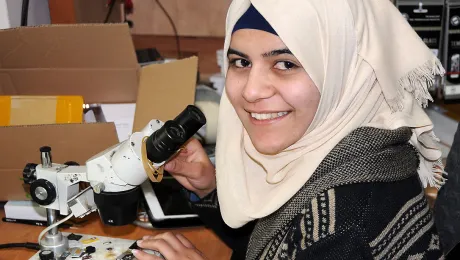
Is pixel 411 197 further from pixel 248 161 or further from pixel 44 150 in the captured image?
pixel 44 150

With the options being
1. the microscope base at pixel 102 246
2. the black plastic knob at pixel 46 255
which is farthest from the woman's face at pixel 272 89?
the black plastic knob at pixel 46 255

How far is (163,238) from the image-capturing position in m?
1.22

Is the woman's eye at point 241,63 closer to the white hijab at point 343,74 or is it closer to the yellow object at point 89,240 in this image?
the white hijab at point 343,74

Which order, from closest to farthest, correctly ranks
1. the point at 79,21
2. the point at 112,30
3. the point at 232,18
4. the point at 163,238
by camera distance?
1. the point at 232,18
2. the point at 163,238
3. the point at 112,30
4. the point at 79,21

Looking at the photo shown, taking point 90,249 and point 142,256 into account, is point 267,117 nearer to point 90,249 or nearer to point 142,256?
point 142,256

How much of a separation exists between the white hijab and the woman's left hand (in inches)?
5.0

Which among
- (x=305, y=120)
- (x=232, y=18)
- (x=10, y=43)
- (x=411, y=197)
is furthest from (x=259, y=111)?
(x=10, y=43)

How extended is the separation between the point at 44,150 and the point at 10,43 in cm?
51

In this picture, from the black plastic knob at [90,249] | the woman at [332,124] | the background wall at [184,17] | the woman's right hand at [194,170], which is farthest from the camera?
the background wall at [184,17]

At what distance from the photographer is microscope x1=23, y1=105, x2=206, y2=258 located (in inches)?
40.0

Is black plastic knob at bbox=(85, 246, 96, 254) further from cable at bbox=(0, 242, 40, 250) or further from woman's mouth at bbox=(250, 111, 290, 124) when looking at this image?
woman's mouth at bbox=(250, 111, 290, 124)

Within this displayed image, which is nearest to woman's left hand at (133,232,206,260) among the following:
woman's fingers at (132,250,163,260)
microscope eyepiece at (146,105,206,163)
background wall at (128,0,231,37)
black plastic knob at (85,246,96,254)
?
woman's fingers at (132,250,163,260)

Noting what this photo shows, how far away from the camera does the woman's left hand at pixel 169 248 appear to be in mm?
1166

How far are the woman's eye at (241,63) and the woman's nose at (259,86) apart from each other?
62mm
